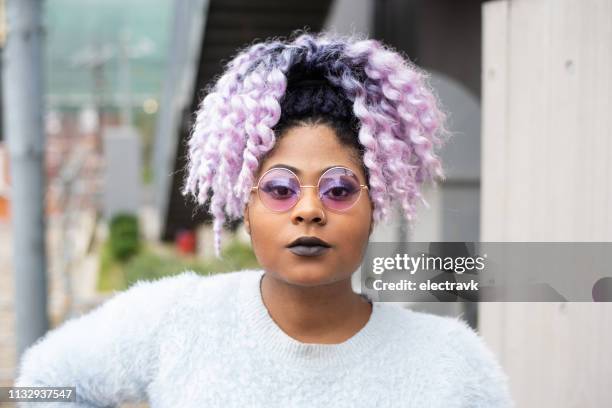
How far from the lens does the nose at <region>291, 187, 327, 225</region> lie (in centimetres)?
173

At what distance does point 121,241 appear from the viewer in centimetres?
1125

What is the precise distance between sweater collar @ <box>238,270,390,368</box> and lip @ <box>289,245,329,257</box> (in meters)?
0.24

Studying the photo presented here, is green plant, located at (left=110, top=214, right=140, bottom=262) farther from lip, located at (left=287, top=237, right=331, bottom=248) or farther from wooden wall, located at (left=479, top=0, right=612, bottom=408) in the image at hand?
lip, located at (left=287, top=237, right=331, bottom=248)

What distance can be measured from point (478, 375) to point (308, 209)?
0.64m

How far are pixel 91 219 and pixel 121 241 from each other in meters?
1.97

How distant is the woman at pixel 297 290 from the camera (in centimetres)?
180

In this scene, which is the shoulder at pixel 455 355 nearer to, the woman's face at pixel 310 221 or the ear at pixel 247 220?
the woman's face at pixel 310 221

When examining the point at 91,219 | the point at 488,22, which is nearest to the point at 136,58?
the point at 91,219

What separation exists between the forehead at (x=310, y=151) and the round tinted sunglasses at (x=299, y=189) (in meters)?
0.02

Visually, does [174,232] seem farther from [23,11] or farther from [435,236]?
[23,11]

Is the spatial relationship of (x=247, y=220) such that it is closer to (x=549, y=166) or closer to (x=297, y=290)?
(x=297, y=290)

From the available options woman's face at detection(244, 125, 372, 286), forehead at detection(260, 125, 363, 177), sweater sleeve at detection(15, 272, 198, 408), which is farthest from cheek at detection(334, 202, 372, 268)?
sweater sleeve at detection(15, 272, 198, 408)

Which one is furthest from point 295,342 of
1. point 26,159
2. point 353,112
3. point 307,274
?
point 26,159

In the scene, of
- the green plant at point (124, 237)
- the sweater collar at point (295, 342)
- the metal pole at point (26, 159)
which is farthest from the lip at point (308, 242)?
the green plant at point (124, 237)
